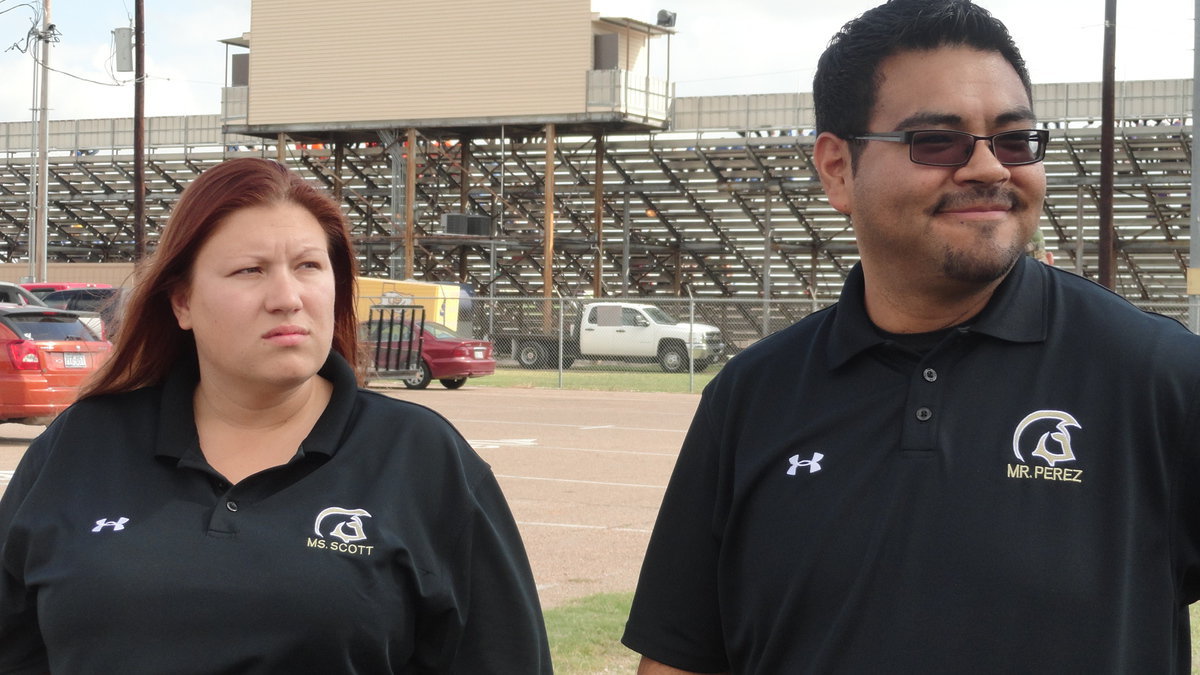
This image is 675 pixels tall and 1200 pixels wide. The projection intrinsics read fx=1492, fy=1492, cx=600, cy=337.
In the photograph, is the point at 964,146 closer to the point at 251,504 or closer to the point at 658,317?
the point at 251,504

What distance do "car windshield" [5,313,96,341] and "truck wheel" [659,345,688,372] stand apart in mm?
19465

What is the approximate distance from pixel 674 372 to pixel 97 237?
2970 centimetres

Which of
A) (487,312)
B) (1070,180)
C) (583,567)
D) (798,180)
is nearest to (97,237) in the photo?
(487,312)

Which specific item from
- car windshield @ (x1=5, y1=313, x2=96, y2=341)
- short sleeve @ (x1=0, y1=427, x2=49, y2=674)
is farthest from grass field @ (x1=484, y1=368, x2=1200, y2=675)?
car windshield @ (x1=5, y1=313, x2=96, y2=341)

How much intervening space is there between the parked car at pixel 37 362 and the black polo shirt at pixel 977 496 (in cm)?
1415

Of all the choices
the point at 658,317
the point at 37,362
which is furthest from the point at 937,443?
the point at 658,317

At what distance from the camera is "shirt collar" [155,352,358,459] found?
291 centimetres

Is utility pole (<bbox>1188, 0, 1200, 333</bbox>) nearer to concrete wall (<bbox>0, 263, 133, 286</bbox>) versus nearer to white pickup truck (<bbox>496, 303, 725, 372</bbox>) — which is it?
white pickup truck (<bbox>496, 303, 725, 372</bbox>)

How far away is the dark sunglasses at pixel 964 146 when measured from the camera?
2.48 metres

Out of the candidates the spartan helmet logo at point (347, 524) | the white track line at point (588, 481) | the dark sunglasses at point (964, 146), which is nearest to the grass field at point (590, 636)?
the spartan helmet logo at point (347, 524)

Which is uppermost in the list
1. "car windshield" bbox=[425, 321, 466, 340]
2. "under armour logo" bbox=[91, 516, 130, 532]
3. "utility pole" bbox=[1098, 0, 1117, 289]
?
"utility pole" bbox=[1098, 0, 1117, 289]

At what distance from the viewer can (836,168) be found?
2703 mm

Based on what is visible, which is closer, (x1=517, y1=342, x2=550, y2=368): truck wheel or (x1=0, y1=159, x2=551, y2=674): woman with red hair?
(x1=0, y1=159, x2=551, y2=674): woman with red hair

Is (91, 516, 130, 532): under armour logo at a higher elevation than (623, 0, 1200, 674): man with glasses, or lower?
lower
